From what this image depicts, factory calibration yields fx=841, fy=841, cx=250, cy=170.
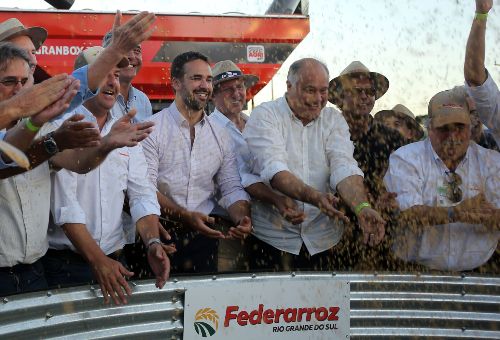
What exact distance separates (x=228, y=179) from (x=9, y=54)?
5.63 ft

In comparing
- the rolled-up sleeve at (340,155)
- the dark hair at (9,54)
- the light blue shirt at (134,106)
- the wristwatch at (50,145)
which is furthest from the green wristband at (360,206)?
the dark hair at (9,54)

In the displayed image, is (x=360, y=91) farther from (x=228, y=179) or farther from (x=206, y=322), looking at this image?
(x=206, y=322)

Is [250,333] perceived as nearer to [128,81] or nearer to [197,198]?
[197,198]

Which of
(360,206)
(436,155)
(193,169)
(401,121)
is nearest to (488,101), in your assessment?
(436,155)

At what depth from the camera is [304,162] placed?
4965 millimetres

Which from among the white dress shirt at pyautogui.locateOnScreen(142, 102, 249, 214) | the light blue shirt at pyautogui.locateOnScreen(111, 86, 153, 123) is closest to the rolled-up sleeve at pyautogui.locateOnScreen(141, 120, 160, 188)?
the white dress shirt at pyautogui.locateOnScreen(142, 102, 249, 214)

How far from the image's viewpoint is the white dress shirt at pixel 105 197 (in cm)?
398

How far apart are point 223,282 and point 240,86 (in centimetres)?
205

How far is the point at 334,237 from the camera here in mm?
4926

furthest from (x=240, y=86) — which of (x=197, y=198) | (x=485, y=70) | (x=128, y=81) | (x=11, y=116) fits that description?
(x=11, y=116)

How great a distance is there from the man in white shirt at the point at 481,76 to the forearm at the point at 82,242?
2454 millimetres

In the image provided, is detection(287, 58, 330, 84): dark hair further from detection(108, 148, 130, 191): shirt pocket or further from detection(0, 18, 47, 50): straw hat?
detection(0, 18, 47, 50): straw hat

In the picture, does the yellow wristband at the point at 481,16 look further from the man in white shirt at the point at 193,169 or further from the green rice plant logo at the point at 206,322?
the green rice plant logo at the point at 206,322

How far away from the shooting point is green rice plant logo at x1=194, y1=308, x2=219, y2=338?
4230 mm
